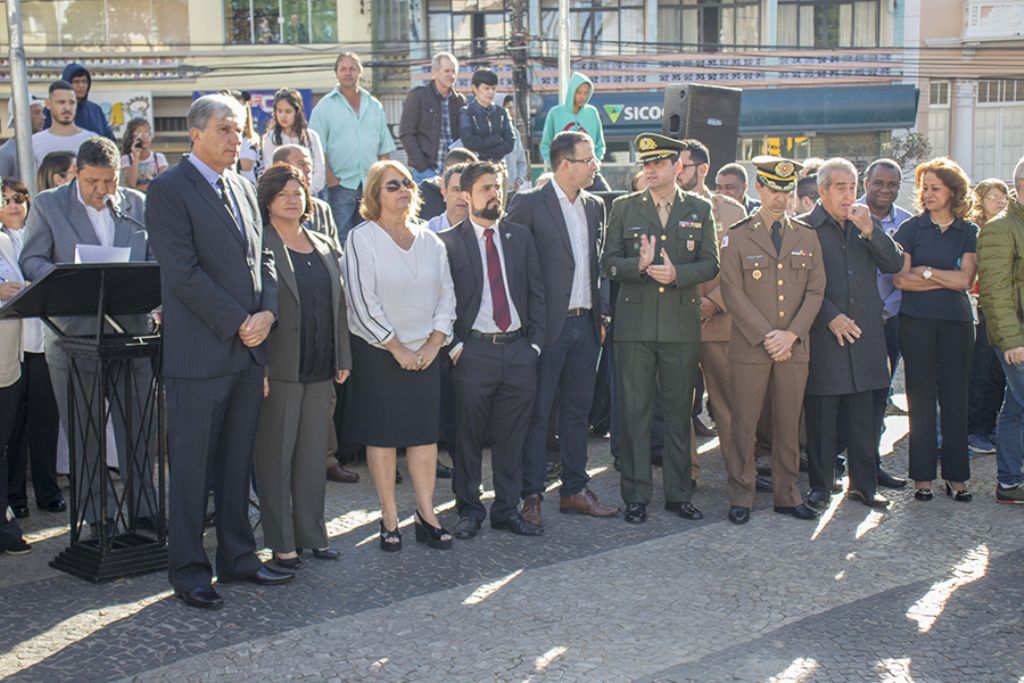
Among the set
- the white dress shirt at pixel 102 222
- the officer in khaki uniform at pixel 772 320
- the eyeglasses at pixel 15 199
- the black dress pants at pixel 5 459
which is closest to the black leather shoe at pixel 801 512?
the officer in khaki uniform at pixel 772 320

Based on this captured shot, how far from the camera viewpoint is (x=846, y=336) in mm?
6852

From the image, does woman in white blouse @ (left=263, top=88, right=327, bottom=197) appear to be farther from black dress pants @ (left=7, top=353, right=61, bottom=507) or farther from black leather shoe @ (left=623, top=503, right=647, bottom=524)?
black leather shoe @ (left=623, top=503, right=647, bottom=524)

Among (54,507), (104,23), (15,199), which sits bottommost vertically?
(54,507)

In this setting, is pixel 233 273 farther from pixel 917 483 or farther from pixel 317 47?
pixel 317 47

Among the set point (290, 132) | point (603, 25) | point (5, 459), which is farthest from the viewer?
point (603, 25)

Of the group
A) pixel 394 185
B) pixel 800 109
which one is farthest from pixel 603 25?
pixel 394 185

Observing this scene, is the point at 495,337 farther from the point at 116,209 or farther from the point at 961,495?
the point at 961,495

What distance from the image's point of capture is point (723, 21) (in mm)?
37875

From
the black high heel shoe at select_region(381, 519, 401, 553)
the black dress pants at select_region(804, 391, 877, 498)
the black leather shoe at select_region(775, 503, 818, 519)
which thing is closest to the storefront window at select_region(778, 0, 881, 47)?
the black dress pants at select_region(804, 391, 877, 498)

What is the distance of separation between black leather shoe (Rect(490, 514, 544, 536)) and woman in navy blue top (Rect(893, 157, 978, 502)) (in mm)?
2412

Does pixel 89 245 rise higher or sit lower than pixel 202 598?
higher

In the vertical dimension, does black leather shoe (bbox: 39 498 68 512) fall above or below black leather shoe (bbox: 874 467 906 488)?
above

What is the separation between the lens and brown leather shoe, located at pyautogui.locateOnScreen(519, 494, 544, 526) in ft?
21.2

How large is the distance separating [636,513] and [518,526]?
2.31 ft
